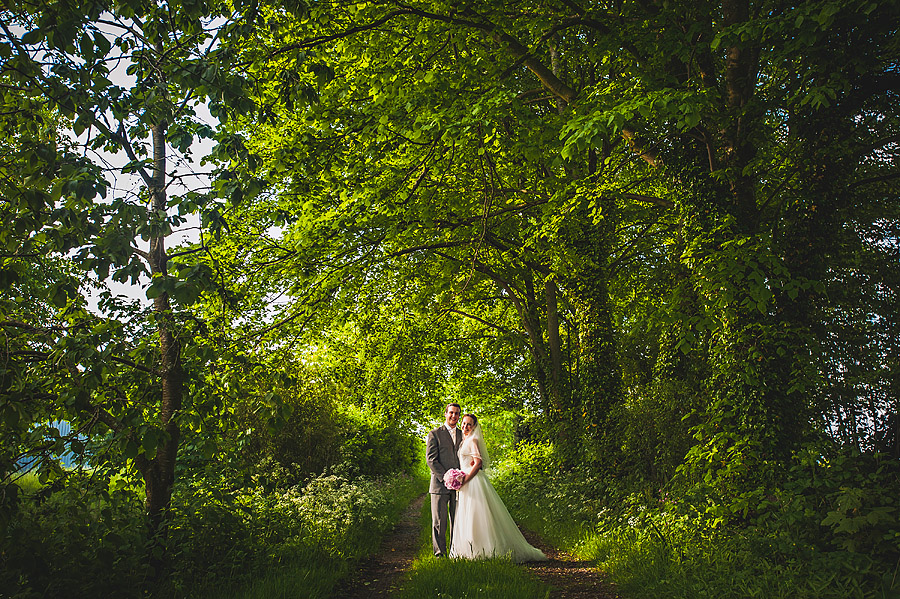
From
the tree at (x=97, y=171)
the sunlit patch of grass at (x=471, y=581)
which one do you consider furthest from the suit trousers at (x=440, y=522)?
A: the tree at (x=97, y=171)

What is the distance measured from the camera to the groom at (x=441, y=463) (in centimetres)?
819

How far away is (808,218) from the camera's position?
6.93m

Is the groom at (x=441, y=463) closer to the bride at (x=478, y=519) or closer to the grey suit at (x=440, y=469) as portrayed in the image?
the grey suit at (x=440, y=469)

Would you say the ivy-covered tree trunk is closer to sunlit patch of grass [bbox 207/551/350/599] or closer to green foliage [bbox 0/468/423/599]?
green foliage [bbox 0/468/423/599]

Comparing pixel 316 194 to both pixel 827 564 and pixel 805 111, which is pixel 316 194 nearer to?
pixel 805 111

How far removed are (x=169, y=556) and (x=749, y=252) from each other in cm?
704

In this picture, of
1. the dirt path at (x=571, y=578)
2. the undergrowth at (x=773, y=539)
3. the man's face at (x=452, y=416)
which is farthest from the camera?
the man's face at (x=452, y=416)

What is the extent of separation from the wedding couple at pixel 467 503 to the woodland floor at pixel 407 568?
490 millimetres

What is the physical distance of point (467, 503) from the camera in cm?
823

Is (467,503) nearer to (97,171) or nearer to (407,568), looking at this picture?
(407,568)

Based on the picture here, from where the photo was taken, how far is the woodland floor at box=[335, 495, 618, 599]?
6.44 metres

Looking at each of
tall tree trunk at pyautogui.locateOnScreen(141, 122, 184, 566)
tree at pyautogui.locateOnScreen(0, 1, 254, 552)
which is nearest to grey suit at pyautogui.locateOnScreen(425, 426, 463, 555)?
tall tree trunk at pyautogui.locateOnScreen(141, 122, 184, 566)

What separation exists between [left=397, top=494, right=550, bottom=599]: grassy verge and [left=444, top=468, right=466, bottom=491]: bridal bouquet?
1078mm

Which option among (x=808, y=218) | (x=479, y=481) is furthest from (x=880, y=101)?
(x=479, y=481)
